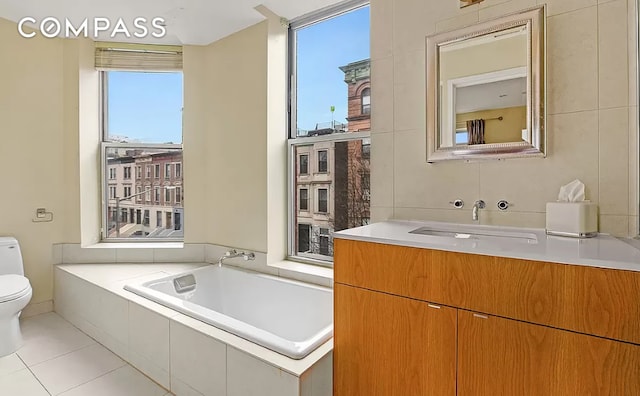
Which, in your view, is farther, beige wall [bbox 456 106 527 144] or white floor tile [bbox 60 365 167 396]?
white floor tile [bbox 60 365 167 396]

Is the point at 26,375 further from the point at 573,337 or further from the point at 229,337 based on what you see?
the point at 573,337

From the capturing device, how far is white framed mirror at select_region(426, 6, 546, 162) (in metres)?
1.39

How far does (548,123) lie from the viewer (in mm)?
1385

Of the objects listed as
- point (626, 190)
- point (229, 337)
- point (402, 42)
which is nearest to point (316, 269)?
point (229, 337)

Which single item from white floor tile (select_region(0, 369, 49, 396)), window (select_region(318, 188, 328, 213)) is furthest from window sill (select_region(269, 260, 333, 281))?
white floor tile (select_region(0, 369, 49, 396))

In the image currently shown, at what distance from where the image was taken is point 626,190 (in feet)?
4.11

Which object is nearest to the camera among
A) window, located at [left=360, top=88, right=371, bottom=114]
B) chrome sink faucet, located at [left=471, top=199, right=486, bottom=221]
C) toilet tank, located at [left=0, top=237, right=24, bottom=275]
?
chrome sink faucet, located at [left=471, top=199, right=486, bottom=221]

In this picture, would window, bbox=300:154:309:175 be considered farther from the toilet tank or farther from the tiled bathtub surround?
the toilet tank

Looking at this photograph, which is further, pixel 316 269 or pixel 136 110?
pixel 136 110

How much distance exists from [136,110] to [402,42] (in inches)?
97.3

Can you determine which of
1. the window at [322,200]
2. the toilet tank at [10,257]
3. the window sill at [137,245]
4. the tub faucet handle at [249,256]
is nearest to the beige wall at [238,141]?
the tub faucet handle at [249,256]

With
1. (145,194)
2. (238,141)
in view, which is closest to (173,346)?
(238,141)

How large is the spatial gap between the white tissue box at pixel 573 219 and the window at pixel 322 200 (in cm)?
143

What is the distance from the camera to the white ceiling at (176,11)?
7.42 feet
